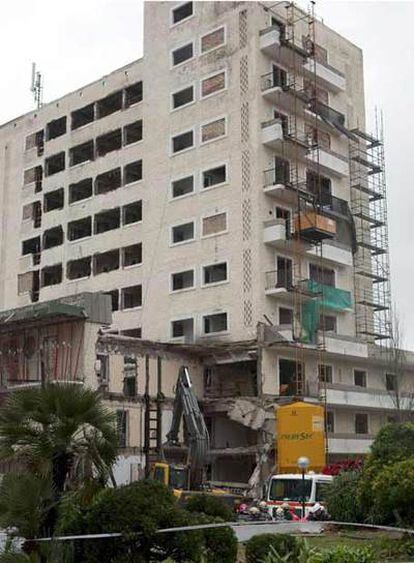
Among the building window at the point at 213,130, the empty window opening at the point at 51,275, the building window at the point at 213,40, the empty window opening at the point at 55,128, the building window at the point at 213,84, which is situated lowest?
the empty window opening at the point at 51,275

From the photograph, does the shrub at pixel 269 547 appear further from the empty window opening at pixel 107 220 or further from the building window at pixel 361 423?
the empty window opening at pixel 107 220

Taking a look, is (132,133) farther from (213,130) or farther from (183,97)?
(213,130)

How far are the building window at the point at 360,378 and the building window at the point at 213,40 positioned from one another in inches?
859

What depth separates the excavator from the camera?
108 ft

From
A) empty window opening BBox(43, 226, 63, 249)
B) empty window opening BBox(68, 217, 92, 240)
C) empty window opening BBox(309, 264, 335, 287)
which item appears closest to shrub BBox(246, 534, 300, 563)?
empty window opening BBox(309, 264, 335, 287)

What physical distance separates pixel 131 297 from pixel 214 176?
32.8 ft

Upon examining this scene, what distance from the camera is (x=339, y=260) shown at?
52250 millimetres

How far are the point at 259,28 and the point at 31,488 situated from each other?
43250 mm

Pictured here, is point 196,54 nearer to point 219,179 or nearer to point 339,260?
point 219,179

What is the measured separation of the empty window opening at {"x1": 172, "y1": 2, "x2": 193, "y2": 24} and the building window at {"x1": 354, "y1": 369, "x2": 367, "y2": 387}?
82.1 ft

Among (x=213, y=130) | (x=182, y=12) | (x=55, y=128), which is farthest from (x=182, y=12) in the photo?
(x=55, y=128)

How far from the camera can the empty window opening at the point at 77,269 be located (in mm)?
59438

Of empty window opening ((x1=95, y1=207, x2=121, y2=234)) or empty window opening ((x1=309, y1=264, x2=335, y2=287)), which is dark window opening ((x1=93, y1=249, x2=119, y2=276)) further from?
empty window opening ((x1=309, y1=264, x2=335, y2=287))

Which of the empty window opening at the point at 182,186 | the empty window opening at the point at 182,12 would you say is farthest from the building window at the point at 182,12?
the empty window opening at the point at 182,186
